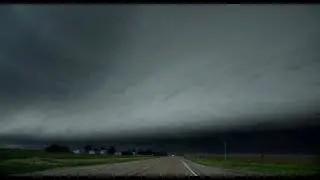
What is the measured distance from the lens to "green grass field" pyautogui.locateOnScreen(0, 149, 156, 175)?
10.5 m

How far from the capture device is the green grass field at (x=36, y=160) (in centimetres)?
1052

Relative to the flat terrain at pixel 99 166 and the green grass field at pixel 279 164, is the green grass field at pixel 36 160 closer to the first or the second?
the flat terrain at pixel 99 166

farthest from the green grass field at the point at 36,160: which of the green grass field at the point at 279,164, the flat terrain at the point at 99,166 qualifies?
the green grass field at the point at 279,164

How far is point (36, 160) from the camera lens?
11.2 meters

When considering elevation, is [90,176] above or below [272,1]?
below

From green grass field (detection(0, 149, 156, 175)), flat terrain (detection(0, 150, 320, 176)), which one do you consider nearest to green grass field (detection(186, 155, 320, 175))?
flat terrain (detection(0, 150, 320, 176))

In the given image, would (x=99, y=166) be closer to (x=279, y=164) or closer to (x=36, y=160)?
(x=36, y=160)

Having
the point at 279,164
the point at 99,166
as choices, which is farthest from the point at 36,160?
the point at 279,164

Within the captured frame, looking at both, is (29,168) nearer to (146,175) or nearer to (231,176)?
(146,175)

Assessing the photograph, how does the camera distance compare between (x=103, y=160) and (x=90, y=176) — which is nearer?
(x=90, y=176)

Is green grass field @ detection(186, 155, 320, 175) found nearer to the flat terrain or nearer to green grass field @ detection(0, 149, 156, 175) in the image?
the flat terrain

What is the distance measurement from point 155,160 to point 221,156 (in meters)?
2.15

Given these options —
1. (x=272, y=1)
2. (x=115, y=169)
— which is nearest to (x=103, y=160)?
(x=115, y=169)

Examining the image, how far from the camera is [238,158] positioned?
1366 cm
